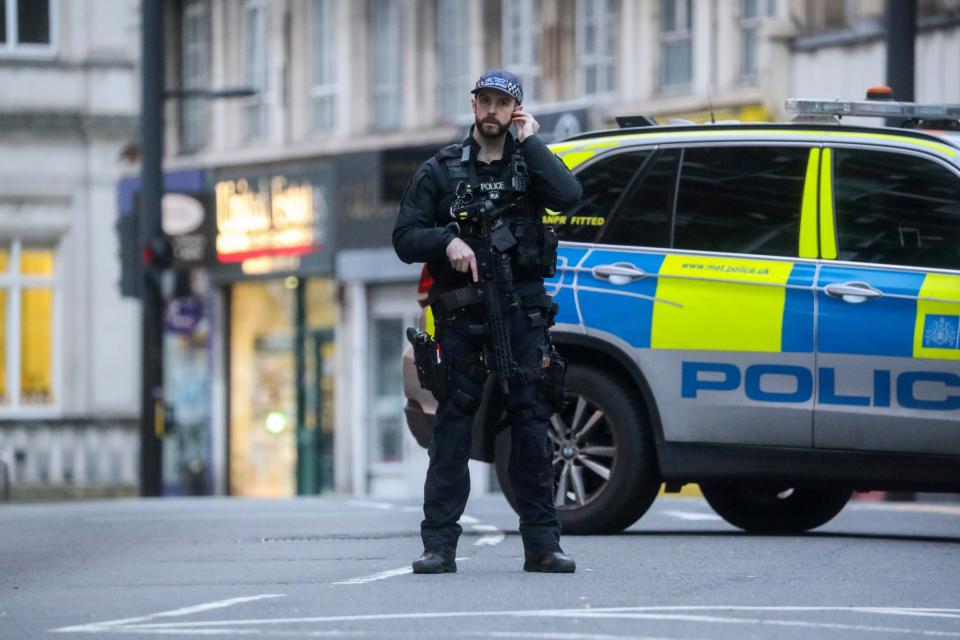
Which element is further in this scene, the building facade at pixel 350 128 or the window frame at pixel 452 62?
the window frame at pixel 452 62

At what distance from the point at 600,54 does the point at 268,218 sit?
550 centimetres

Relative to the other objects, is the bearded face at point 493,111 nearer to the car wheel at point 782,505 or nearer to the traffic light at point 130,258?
the car wheel at point 782,505

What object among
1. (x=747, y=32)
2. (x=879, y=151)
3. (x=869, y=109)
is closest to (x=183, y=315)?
(x=747, y=32)

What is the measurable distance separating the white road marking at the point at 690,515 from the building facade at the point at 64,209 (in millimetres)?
18890

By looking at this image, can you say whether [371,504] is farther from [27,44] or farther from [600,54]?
[27,44]

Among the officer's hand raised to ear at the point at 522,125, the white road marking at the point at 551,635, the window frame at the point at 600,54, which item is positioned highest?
the window frame at the point at 600,54

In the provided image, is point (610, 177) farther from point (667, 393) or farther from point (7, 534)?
point (7, 534)

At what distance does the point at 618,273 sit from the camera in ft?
35.6

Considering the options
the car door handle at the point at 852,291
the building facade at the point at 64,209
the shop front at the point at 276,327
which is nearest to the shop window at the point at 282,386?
the shop front at the point at 276,327

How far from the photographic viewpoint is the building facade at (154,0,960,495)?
2647 cm

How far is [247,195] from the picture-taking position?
3122 cm

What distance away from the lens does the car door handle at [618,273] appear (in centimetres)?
1083

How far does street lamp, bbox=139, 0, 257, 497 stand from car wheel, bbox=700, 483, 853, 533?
43.6 ft

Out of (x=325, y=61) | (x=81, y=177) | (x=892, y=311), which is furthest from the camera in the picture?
(x=81, y=177)
